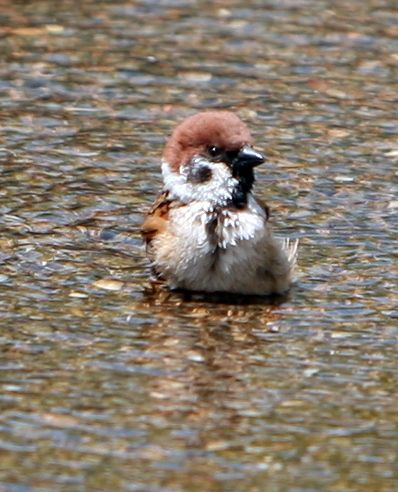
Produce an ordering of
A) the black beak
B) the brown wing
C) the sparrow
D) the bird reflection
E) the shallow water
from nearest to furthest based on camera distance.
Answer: the shallow water
the bird reflection
the sparrow
the black beak
the brown wing

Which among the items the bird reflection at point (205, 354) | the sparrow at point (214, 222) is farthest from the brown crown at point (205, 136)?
the bird reflection at point (205, 354)

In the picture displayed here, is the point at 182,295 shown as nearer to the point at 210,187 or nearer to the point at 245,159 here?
the point at 210,187

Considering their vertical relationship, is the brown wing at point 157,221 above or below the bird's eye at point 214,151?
below

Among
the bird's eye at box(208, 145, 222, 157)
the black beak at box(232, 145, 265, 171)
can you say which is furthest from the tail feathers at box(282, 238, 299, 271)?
the bird's eye at box(208, 145, 222, 157)

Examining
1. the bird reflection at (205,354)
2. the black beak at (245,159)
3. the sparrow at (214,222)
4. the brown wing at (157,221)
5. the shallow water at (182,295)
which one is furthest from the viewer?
the brown wing at (157,221)

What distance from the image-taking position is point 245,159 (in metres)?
5.76

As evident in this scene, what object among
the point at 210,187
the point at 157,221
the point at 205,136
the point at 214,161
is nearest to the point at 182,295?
the point at 157,221

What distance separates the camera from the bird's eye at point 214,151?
19.0 ft

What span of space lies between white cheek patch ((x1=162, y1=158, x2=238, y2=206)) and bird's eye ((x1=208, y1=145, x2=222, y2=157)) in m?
0.04

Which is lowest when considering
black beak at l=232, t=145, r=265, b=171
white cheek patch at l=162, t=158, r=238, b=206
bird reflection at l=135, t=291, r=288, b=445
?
bird reflection at l=135, t=291, r=288, b=445

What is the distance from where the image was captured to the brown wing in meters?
5.86

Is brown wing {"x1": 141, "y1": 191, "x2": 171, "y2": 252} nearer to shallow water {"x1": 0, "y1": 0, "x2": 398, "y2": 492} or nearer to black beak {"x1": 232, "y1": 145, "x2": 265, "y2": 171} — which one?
shallow water {"x1": 0, "y1": 0, "x2": 398, "y2": 492}

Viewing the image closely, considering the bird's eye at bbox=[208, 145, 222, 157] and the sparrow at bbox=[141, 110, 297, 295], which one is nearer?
the sparrow at bbox=[141, 110, 297, 295]

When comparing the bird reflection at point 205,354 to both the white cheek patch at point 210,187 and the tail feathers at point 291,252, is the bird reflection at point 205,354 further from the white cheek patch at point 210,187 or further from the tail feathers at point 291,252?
the white cheek patch at point 210,187
